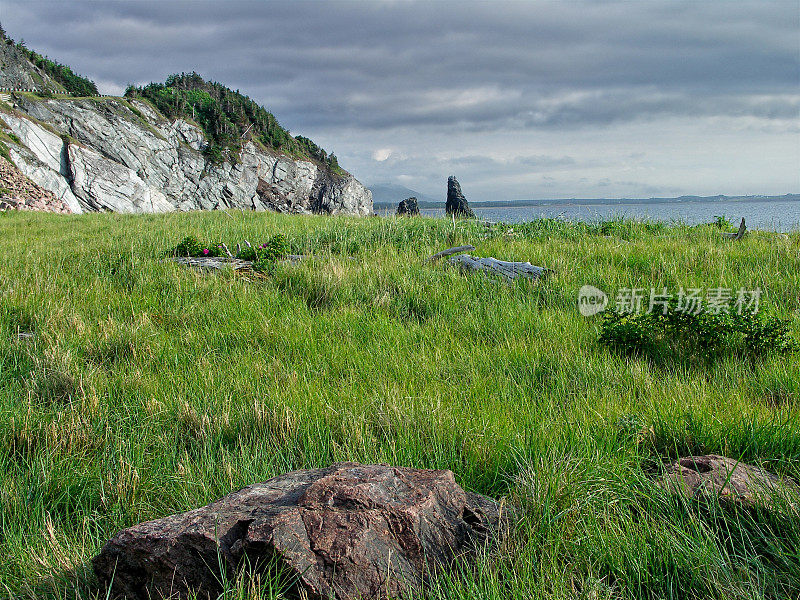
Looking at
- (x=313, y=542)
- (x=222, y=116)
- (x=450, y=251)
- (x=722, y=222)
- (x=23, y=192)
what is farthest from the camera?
(x=222, y=116)

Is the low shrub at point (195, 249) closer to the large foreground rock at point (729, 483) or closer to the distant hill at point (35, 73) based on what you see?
the large foreground rock at point (729, 483)

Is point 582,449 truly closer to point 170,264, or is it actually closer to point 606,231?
point 170,264

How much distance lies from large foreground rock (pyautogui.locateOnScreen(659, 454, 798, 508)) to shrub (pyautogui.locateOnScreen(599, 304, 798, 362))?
1.93m

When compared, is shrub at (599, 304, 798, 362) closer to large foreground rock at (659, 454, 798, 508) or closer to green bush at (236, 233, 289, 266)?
large foreground rock at (659, 454, 798, 508)

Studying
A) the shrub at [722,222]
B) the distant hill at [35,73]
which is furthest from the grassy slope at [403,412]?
the distant hill at [35,73]

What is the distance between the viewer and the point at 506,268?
6.60 metres

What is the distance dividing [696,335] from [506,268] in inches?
107

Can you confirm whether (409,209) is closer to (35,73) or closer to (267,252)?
(267,252)

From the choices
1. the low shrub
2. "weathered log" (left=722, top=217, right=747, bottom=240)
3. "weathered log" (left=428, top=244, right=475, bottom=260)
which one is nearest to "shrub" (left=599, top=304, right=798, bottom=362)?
"weathered log" (left=428, top=244, right=475, bottom=260)

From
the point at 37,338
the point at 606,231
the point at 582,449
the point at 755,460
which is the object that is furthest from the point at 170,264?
the point at 606,231

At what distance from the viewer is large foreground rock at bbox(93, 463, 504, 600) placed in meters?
1.57

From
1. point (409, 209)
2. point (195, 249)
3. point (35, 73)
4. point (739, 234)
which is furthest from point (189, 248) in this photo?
point (35, 73)

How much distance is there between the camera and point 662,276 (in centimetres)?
627

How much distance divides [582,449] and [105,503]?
88.1 inches
